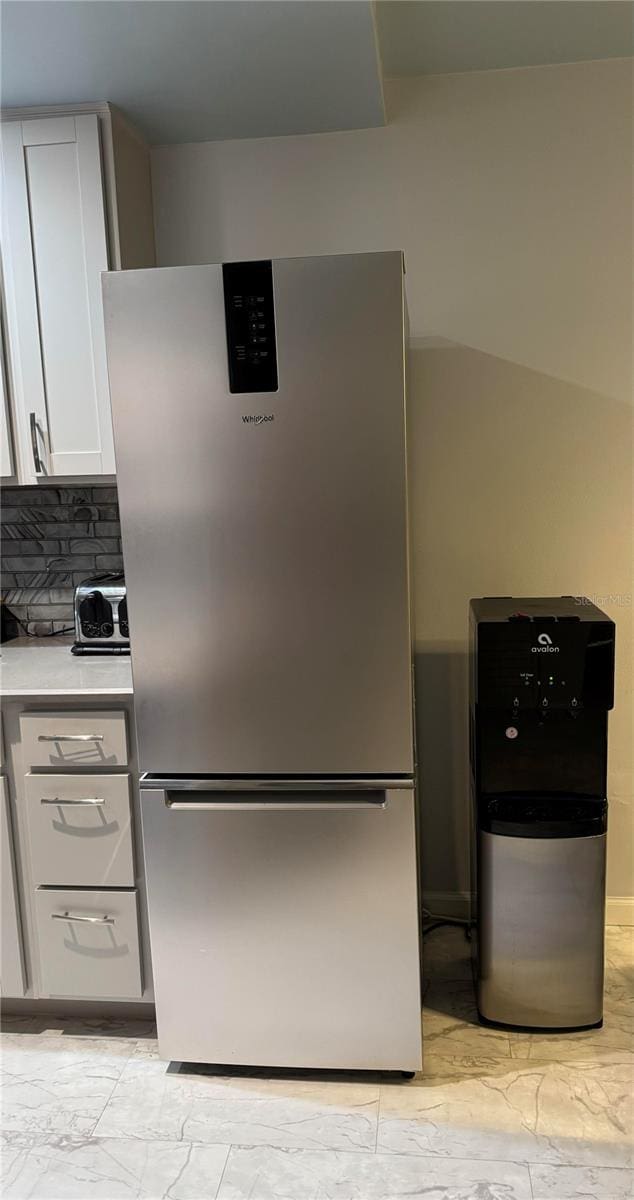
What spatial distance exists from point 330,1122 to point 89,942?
0.72 meters

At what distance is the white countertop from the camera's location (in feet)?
7.17

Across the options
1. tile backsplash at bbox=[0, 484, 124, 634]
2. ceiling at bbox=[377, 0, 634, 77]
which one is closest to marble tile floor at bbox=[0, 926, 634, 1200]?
tile backsplash at bbox=[0, 484, 124, 634]

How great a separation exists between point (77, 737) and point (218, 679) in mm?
456

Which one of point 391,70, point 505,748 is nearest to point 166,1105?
point 505,748

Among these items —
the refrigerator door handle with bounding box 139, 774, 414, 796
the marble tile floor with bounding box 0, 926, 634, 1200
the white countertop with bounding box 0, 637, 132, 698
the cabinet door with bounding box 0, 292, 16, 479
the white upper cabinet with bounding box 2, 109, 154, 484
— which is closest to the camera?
the marble tile floor with bounding box 0, 926, 634, 1200

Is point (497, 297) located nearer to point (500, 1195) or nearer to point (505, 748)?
point (505, 748)

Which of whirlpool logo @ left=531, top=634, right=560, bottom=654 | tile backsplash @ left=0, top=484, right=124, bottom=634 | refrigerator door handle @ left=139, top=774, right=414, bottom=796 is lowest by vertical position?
refrigerator door handle @ left=139, top=774, right=414, bottom=796

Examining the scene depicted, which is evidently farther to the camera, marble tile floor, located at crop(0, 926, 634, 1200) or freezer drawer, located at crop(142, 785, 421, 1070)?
freezer drawer, located at crop(142, 785, 421, 1070)

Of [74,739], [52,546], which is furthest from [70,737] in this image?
[52,546]

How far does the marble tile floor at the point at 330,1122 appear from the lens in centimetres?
181

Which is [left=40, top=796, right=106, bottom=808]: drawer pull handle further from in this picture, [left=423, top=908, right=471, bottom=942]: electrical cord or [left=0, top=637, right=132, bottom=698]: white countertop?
[left=423, top=908, right=471, bottom=942]: electrical cord

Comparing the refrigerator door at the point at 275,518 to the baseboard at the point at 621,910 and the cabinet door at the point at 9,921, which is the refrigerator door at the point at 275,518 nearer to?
the cabinet door at the point at 9,921

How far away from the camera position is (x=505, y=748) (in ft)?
7.04

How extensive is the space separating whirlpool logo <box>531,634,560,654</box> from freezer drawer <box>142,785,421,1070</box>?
437 millimetres
